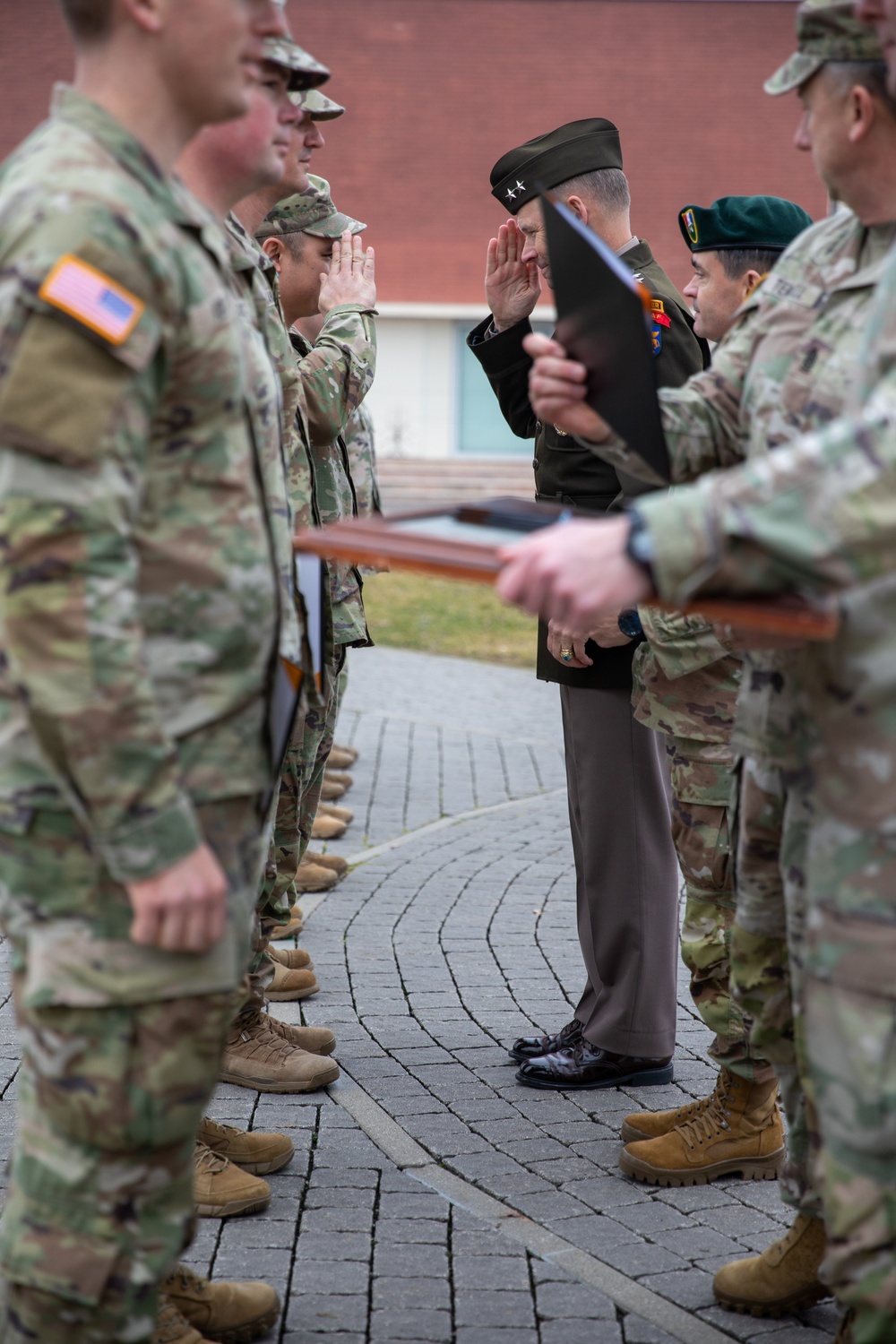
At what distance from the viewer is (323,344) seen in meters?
4.80

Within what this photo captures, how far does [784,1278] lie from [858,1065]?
4.00 ft

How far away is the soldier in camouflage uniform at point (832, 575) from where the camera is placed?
6.45 feet

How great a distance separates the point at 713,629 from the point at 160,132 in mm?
2059

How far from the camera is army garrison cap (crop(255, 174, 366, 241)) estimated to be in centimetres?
502

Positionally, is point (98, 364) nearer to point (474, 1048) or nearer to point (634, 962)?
point (634, 962)

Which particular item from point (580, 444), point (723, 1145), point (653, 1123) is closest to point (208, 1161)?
point (653, 1123)

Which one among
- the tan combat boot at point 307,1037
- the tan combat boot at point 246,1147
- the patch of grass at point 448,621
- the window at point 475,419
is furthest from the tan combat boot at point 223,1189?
the window at point 475,419

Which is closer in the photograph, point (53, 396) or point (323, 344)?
point (53, 396)

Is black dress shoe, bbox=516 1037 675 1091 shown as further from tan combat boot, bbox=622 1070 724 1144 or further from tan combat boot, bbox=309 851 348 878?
tan combat boot, bbox=309 851 348 878

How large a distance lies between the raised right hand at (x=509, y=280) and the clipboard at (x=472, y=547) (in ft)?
7.15

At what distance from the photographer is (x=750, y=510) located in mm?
1967

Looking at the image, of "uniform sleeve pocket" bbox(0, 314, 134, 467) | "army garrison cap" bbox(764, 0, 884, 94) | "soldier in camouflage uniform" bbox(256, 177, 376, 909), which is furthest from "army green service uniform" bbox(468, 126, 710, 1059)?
"uniform sleeve pocket" bbox(0, 314, 134, 467)

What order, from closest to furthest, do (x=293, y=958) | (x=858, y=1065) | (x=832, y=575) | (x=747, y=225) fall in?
(x=832, y=575), (x=858, y=1065), (x=747, y=225), (x=293, y=958)

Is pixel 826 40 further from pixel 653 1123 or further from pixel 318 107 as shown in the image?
pixel 653 1123
